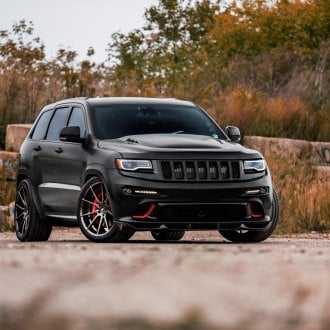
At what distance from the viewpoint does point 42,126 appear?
16.2 metres

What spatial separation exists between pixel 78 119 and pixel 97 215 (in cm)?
175

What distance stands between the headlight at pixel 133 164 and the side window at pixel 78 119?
1.22 metres

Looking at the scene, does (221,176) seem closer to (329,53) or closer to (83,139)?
(83,139)

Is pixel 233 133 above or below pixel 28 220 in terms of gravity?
above

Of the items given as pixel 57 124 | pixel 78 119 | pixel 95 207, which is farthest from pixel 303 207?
pixel 95 207

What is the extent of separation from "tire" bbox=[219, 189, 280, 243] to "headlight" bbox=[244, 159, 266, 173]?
1.82 ft

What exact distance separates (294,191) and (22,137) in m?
9.10

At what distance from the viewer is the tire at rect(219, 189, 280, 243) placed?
14617 mm

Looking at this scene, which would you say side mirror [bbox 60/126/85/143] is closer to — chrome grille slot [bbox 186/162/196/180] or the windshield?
Answer: the windshield

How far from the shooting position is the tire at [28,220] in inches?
610

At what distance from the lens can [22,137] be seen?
28047 mm

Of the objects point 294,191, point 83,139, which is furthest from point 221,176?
point 294,191

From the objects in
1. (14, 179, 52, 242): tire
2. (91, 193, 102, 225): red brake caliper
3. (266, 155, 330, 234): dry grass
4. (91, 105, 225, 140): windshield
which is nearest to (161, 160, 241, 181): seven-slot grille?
(91, 193, 102, 225): red brake caliper

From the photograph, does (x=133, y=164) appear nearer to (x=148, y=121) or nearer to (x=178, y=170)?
(x=178, y=170)
